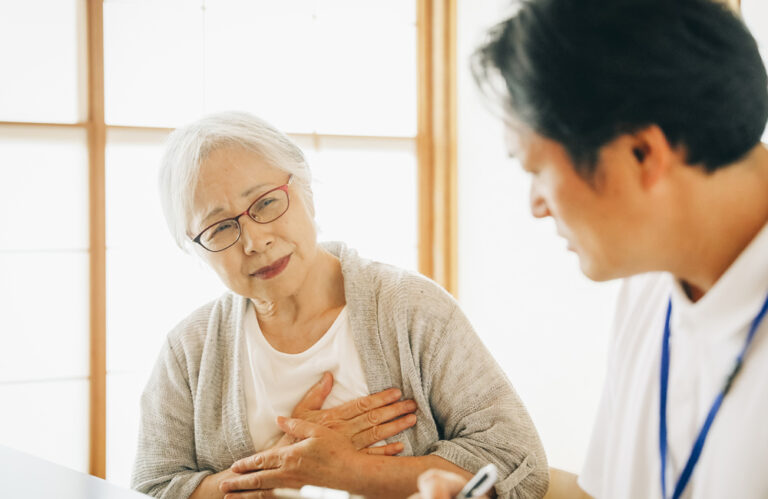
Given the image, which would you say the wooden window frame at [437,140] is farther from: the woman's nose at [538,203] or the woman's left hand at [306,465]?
the woman's nose at [538,203]

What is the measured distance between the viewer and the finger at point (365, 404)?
1.56 metres

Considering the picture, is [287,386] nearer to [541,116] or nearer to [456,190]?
[541,116]

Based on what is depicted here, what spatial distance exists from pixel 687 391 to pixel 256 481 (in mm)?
941

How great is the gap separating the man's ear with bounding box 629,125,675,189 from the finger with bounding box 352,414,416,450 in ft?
3.04

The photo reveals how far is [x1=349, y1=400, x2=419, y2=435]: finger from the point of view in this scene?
5.04 feet

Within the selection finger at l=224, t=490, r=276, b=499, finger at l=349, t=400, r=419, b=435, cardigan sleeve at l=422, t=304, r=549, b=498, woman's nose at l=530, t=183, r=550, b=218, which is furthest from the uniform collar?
finger at l=224, t=490, r=276, b=499

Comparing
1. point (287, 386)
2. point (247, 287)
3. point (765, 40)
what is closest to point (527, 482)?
point (287, 386)

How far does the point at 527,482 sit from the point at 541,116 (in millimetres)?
998

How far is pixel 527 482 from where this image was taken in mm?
1521

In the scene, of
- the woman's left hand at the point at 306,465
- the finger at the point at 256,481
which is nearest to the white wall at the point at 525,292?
the woman's left hand at the point at 306,465

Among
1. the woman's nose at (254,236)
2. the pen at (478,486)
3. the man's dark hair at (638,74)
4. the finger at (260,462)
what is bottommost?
the finger at (260,462)

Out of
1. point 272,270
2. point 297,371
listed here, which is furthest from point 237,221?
point 297,371

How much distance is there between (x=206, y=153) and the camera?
1.58 meters

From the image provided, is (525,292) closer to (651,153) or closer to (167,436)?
(167,436)
